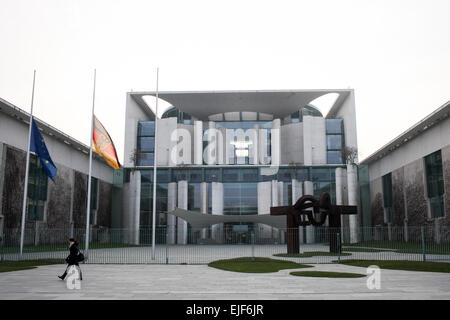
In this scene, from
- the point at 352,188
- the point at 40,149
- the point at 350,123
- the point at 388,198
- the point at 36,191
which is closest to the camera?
the point at 40,149

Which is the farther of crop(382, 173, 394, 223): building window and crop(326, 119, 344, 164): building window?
crop(326, 119, 344, 164): building window

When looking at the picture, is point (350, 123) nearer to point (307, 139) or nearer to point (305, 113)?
point (307, 139)

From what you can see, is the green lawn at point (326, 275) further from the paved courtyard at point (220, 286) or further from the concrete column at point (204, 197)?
the concrete column at point (204, 197)

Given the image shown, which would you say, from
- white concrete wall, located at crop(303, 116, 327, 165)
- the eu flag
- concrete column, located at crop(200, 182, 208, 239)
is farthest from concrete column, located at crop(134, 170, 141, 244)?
the eu flag

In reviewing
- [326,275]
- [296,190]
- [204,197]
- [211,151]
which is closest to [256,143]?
[211,151]

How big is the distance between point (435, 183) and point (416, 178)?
364 centimetres

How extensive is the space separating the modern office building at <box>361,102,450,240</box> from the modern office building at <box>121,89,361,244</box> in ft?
15.5

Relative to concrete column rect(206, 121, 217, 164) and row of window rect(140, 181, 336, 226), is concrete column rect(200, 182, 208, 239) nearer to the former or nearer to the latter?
row of window rect(140, 181, 336, 226)

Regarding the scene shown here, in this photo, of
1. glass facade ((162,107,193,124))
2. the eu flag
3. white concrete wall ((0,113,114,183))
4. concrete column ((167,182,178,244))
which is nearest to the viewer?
the eu flag

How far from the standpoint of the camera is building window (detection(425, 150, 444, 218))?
3918cm

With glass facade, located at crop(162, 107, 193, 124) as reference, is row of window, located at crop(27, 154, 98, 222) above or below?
below

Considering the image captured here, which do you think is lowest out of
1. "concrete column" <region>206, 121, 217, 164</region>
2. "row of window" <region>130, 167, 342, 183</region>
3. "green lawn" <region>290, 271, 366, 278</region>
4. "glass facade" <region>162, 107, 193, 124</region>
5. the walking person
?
"green lawn" <region>290, 271, 366, 278</region>

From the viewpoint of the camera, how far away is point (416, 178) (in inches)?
1722

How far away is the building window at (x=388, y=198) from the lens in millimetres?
51875
